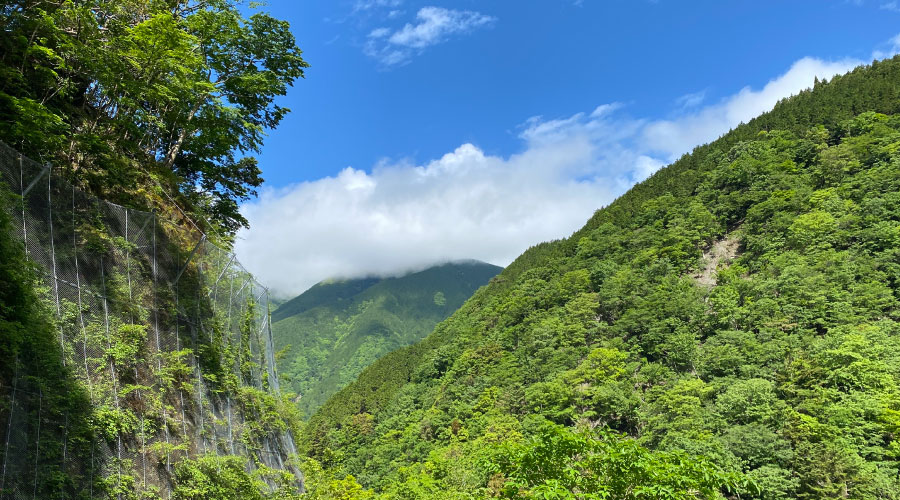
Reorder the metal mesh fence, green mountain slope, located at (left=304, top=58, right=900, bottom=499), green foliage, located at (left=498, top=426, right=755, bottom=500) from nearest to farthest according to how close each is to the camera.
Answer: the metal mesh fence
green foliage, located at (left=498, top=426, right=755, bottom=500)
green mountain slope, located at (left=304, top=58, right=900, bottom=499)

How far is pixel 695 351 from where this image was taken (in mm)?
47406

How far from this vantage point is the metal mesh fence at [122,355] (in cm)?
576

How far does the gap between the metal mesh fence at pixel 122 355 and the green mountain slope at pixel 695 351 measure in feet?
19.4

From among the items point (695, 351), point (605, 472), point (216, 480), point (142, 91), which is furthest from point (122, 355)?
point (695, 351)

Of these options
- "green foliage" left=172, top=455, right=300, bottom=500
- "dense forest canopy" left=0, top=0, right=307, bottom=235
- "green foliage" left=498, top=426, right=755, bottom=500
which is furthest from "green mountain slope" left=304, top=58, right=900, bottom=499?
"dense forest canopy" left=0, top=0, right=307, bottom=235

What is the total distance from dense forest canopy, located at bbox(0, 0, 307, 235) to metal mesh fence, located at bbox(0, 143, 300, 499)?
1.61 m

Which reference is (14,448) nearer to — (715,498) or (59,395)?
(59,395)

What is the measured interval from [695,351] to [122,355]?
168 feet

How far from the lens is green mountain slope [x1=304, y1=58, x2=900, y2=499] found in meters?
25.9

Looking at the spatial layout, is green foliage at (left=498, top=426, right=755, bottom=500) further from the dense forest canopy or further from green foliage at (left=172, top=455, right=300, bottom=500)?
the dense forest canopy

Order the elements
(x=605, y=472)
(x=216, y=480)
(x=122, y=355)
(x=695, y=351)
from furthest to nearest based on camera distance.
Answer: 1. (x=695, y=351)
2. (x=216, y=480)
3. (x=605, y=472)
4. (x=122, y=355)

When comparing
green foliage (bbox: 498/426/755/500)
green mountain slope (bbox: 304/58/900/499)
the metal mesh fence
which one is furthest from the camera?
green mountain slope (bbox: 304/58/900/499)

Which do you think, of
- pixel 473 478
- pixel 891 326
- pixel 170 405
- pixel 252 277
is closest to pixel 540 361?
pixel 473 478

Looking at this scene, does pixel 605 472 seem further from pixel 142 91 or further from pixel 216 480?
Result: pixel 142 91
